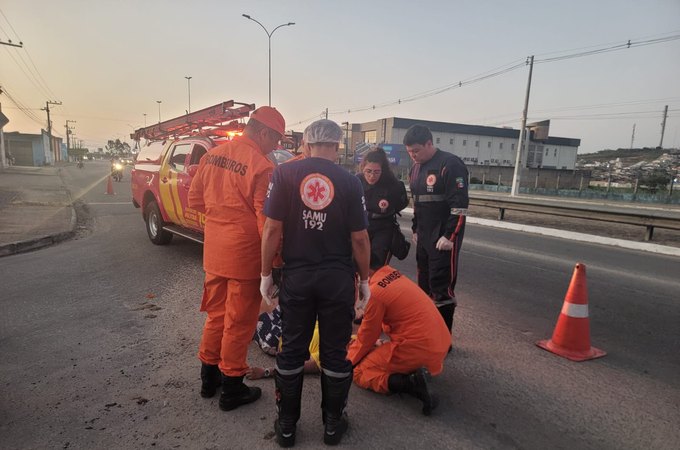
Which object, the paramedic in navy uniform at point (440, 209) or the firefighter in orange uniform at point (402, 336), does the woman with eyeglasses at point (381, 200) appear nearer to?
the paramedic in navy uniform at point (440, 209)

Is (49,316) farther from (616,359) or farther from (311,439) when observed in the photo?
(616,359)

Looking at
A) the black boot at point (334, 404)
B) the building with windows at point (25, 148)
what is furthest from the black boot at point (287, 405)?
the building with windows at point (25, 148)

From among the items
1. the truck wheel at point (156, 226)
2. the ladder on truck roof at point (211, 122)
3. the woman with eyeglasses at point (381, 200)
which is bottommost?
the truck wheel at point (156, 226)

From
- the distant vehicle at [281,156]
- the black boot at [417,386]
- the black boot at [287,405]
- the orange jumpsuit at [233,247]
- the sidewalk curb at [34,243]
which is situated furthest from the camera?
the distant vehicle at [281,156]

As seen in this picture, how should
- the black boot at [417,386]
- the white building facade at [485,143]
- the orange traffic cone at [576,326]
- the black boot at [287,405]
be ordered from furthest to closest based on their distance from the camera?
the white building facade at [485,143] < the orange traffic cone at [576,326] < the black boot at [417,386] < the black boot at [287,405]

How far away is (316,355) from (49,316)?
3.17 meters

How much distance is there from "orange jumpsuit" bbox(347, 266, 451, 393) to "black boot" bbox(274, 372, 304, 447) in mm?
759

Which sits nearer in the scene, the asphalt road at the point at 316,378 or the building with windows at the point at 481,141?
the asphalt road at the point at 316,378

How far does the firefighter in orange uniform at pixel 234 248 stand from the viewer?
8.90 ft

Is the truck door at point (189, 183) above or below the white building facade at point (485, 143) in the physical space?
below

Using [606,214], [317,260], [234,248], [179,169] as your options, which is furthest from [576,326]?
[606,214]

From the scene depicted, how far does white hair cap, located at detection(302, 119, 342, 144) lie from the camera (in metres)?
2.40

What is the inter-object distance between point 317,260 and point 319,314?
344 millimetres

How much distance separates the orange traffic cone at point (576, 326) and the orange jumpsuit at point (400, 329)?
152 centimetres
